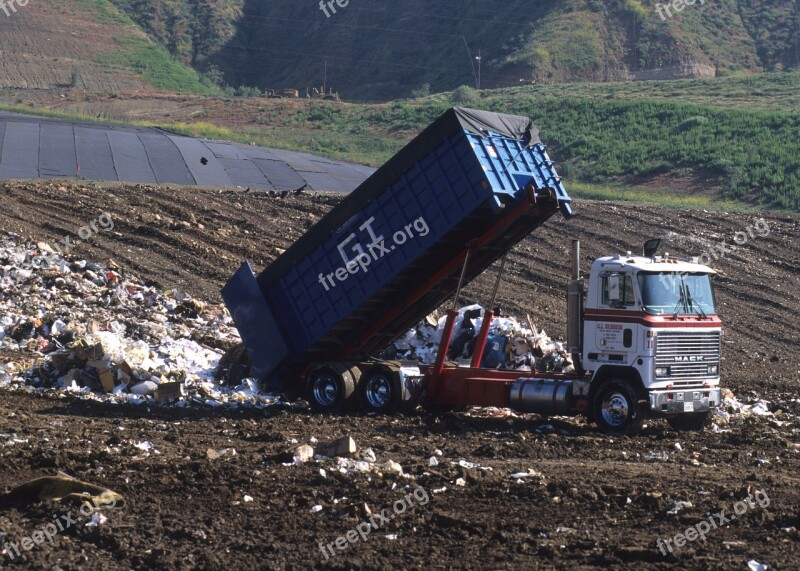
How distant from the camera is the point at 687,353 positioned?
13734 millimetres

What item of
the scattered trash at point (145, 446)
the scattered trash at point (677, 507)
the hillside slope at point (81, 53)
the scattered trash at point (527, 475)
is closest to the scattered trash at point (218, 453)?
the scattered trash at point (145, 446)

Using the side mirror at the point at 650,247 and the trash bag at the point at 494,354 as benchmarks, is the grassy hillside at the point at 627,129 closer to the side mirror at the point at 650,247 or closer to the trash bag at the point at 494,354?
the trash bag at the point at 494,354

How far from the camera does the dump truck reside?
13664 mm

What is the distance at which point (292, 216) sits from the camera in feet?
95.6

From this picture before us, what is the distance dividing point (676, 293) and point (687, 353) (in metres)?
0.75

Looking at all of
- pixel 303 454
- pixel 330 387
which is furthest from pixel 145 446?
pixel 330 387

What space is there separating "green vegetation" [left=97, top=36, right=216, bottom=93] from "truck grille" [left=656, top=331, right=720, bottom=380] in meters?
69.8

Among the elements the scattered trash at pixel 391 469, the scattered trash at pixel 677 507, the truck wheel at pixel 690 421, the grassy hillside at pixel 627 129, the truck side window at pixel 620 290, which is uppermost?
the grassy hillside at pixel 627 129

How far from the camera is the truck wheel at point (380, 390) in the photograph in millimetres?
15383

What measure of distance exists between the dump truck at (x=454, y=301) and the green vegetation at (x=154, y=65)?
66.7m

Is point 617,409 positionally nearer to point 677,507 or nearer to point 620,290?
point 620,290

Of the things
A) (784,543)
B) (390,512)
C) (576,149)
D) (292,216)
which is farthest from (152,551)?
(576,149)

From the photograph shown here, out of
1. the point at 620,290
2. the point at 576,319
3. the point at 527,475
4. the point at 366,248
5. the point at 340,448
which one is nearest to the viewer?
the point at 527,475

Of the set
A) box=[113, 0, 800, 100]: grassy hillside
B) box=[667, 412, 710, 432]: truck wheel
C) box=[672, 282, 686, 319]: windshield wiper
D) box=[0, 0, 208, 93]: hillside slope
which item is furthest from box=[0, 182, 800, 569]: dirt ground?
box=[0, 0, 208, 93]: hillside slope
